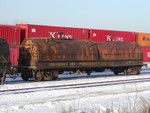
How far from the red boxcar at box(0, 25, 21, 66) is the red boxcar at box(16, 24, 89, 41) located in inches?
43.1

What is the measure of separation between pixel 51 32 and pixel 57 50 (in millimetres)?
8219

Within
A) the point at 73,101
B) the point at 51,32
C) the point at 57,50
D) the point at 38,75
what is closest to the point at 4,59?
the point at 38,75

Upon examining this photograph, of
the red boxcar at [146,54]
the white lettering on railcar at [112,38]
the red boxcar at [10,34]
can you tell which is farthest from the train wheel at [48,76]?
the red boxcar at [146,54]

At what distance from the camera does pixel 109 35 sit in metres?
30.5

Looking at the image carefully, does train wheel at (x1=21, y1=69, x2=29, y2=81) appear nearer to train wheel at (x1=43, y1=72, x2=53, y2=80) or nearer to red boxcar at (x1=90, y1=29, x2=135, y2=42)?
train wheel at (x1=43, y1=72, x2=53, y2=80)

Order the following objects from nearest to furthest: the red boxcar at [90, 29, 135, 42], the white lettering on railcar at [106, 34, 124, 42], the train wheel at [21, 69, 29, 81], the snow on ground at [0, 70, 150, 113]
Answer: the snow on ground at [0, 70, 150, 113] < the train wheel at [21, 69, 29, 81] < the red boxcar at [90, 29, 135, 42] < the white lettering on railcar at [106, 34, 124, 42]

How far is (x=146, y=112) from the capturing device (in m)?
7.87

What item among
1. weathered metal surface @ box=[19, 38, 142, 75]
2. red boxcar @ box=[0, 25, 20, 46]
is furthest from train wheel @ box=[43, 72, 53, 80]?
red boxcar @ box=[0, 25, 20, 46]

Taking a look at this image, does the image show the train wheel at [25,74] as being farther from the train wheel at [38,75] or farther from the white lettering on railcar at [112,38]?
the white lettering on railcar at [112,38]

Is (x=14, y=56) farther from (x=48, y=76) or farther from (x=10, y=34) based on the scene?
(x=48, y=76)

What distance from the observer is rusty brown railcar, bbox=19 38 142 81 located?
58.0 ft

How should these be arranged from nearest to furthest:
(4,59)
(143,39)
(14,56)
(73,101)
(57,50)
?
(73,101), (4,59), (57,50), (14,56), (143,39)

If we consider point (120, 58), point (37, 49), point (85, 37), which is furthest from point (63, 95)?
point (85, 37)

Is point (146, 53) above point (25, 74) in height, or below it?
above
